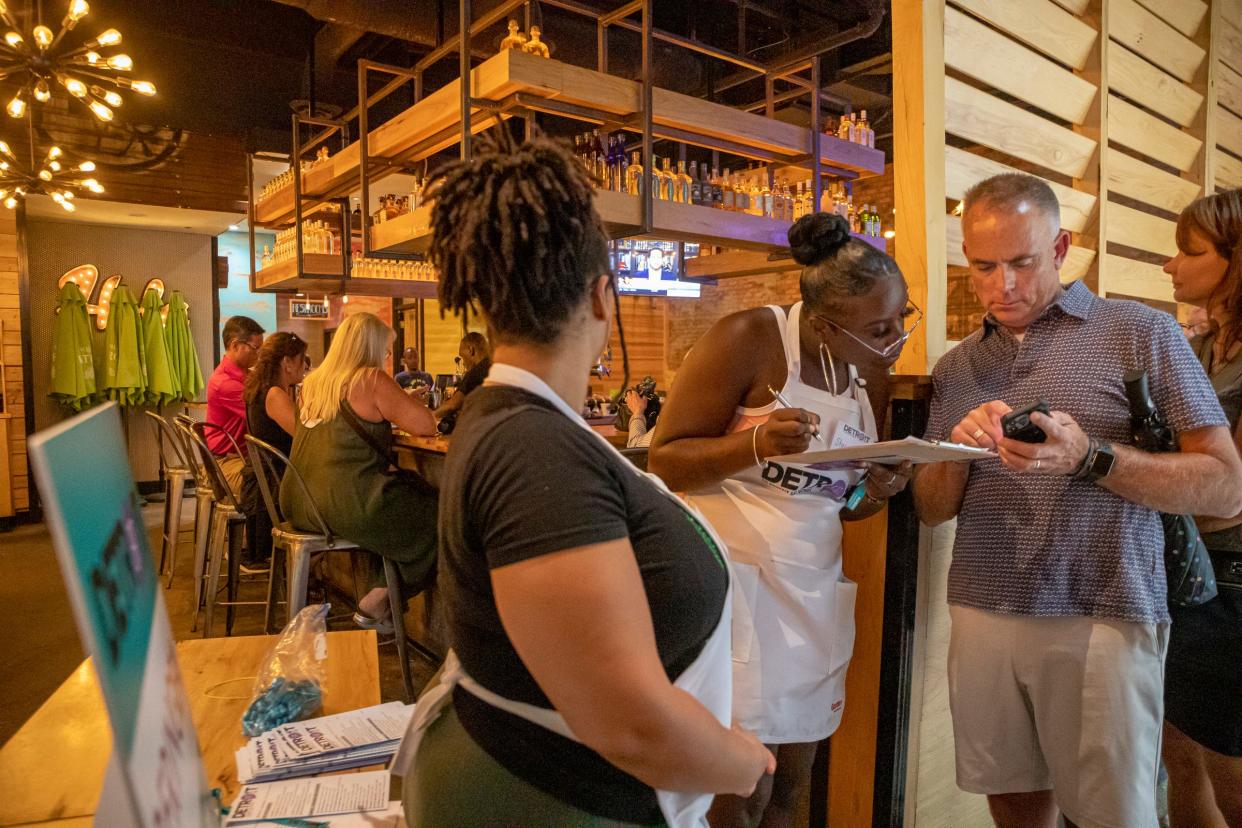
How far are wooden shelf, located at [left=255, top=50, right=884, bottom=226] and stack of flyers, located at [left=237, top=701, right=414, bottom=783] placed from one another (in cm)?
273

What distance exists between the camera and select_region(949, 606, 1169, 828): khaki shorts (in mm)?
1576

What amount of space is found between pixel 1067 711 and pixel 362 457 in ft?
8.92

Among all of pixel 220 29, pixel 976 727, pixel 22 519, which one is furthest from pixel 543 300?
pixel 22 519

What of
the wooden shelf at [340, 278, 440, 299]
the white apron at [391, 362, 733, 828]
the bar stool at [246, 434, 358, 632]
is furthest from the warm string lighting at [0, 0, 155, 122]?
the white apron at [391, 362, 733, 828]

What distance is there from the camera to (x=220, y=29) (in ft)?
18.2

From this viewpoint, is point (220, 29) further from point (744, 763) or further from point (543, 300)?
point (744, 763)

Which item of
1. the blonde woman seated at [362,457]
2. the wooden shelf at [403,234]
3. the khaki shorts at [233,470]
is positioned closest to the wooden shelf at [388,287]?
the wooden shelf at [403,234]

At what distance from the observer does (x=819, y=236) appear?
5.79ft

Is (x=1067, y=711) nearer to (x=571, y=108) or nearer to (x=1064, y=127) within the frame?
(x=1064, y=127)

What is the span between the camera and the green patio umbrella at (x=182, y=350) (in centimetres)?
879

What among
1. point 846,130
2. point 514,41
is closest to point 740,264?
point 846,130

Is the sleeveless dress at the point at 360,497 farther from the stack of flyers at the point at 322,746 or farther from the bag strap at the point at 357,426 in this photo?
the stack of flyers at the point at 322,746

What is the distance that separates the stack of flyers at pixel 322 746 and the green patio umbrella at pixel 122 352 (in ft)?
27.4

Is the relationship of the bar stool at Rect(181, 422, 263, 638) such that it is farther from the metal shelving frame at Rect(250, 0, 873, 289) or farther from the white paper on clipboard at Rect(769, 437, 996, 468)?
the white paper on clipboard at Rect(769, 437, 996, 468)
